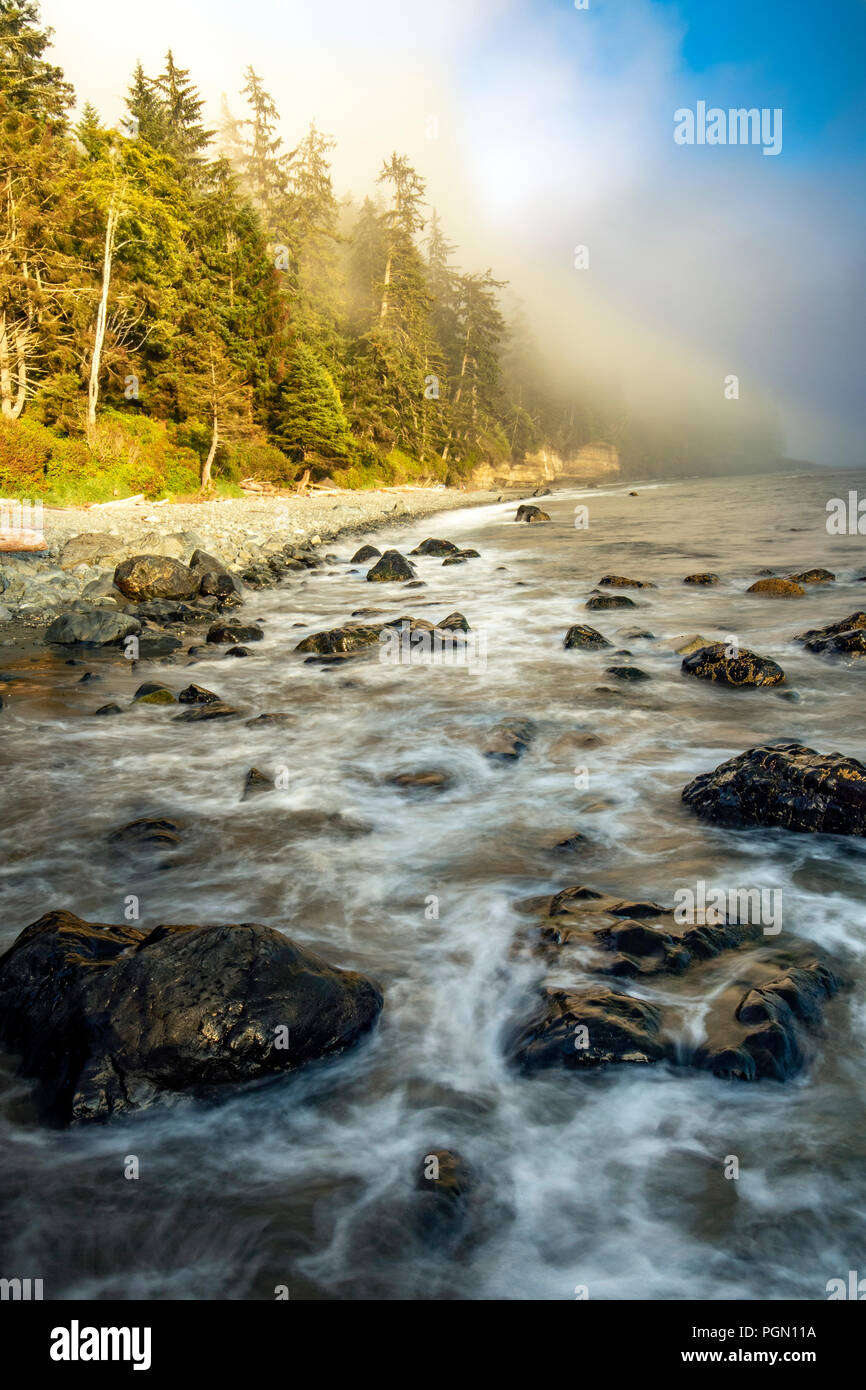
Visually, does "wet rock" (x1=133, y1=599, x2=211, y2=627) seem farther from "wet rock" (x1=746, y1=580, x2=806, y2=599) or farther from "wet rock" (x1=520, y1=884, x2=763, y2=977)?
"wet rock" (x1=746, y1=580, x2=806, y2=599)

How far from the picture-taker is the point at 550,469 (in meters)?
98.2

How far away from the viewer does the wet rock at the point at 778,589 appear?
1678cm

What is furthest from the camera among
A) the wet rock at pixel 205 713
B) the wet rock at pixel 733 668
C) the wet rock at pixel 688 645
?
the wet rock at pixel 688 645

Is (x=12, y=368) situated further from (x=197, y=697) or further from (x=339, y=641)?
(x=197, y=697)

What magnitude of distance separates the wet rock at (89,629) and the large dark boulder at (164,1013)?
8.96 m

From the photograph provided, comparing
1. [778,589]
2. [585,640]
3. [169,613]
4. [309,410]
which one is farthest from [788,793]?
[309,410]

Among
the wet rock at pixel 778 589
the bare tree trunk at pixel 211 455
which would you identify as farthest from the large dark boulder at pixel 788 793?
the bare tree trunk at pixel 211 455

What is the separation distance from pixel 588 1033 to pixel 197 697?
7005mm

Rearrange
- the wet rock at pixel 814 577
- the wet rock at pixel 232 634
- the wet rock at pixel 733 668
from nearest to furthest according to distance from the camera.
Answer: the wet rock at pixel 733 668
the wet rock at pixel 232 634
the wet rock at pixel 814 577

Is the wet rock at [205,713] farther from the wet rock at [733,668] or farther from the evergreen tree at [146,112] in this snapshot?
the evergreen tree at [146,112]

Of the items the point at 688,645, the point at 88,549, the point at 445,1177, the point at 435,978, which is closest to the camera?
the point at 445,1177

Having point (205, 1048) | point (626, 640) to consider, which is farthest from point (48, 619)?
point (205, 1048)

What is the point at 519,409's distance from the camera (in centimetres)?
8856
